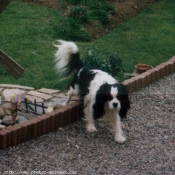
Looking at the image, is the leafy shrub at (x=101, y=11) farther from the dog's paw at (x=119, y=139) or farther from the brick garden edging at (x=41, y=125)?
the dog's paw at (x=119, y=139)

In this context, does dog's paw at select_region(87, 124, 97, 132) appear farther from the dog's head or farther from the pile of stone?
the pile of stone

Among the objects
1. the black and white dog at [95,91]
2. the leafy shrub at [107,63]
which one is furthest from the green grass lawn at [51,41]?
the black and white dog at [95,91]

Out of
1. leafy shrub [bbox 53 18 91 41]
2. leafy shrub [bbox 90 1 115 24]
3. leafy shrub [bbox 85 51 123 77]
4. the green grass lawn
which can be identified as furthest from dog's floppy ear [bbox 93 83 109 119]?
leafy shrub [bbox 90 1 115 24]

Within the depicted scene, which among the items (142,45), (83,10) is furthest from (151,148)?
(83,10)

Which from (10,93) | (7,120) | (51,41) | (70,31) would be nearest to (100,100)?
(7,120)

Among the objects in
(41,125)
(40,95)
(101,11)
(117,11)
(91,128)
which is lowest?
(117,11)

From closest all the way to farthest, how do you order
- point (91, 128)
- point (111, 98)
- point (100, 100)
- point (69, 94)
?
point (111, 98) < point (100, 100) < point (91, 128) < point (69, 94)

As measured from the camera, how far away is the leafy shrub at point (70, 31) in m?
10.5

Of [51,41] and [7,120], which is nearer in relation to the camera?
[7,120]

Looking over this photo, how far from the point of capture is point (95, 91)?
259 inches

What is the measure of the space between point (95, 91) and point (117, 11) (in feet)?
19.7

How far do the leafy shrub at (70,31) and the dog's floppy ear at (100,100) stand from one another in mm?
4022

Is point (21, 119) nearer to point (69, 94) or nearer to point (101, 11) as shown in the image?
point (69, 94)

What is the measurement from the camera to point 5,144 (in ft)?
19.5
